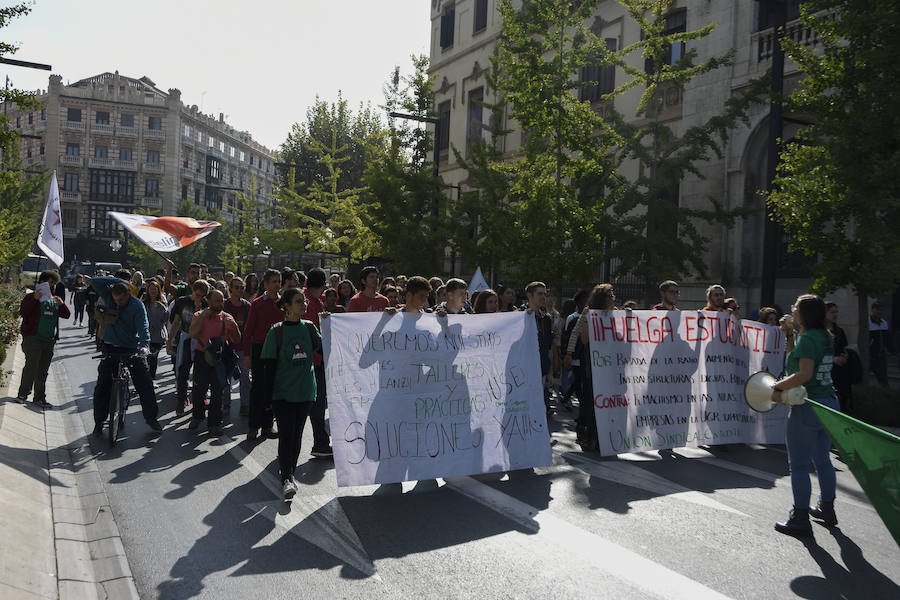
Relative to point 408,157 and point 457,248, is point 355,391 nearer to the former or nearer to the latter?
point 457,248

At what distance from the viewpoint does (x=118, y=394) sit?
27.4 ft

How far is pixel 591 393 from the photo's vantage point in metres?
8.27

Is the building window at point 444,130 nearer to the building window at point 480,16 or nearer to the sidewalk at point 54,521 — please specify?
the building window at point 480,16

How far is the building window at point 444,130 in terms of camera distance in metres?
34.3

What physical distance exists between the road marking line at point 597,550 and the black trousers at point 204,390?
3.72 meters

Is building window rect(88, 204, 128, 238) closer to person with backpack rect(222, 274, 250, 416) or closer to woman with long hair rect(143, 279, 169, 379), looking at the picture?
woman with long hair rect(143, 279, 169, 379)

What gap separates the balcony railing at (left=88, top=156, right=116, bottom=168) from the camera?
3068 inches

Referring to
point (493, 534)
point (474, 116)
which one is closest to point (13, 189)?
point (474, 116)

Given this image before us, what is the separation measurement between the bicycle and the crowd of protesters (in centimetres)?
5

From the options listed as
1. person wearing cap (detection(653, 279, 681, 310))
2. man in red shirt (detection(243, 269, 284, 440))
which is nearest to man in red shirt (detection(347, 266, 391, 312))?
man in red shirt (detection(243, 269, 284, 440))

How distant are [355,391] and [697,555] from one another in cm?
293

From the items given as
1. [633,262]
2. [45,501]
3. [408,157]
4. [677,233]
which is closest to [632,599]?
[45,501]

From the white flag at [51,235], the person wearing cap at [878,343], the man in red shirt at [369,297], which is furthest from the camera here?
the person wearing cap at [878,343]

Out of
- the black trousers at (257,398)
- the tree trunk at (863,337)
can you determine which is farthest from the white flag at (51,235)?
the tree trunk at (863,337)
